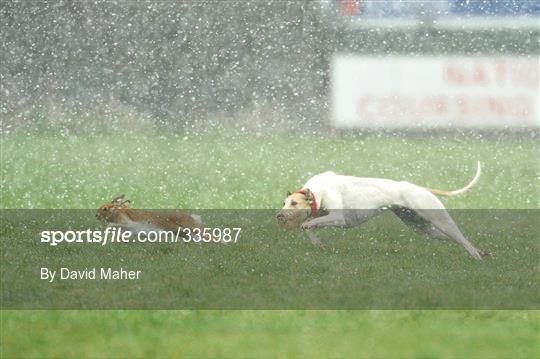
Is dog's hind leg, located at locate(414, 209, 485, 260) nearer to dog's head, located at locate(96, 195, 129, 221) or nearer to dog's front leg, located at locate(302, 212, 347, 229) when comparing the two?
dog's front leg, located at locate(302, 212, 347, 229)

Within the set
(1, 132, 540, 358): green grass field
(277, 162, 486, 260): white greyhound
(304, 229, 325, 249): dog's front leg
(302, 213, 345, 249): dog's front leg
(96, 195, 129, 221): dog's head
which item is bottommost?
(304, 229, 325, 249): dog's front leg

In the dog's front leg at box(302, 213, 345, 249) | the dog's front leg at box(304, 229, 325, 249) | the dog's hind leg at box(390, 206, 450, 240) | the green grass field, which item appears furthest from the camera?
the green grass field

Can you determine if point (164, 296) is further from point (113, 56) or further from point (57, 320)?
point (113, 56)

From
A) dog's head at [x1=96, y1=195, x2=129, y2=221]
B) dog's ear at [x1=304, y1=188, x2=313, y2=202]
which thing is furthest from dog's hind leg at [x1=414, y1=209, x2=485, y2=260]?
dog's head at [x1=96, y1=195, x2=129, y2=221]

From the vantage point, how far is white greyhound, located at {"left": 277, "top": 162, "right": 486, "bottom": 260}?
505 centimetres

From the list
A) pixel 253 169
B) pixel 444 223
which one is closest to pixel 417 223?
pixel 444 223

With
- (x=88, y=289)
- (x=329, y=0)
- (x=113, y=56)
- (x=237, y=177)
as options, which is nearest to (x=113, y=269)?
(x=88, y=289)

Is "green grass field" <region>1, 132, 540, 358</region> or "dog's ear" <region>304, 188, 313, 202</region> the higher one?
"green grass field" <region>1, 132, 540, 358</region>

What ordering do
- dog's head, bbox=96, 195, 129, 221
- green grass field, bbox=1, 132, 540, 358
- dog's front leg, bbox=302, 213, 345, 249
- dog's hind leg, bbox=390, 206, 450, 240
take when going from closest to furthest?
dog's front leg, bbox=302, 213, 345, 249 < dog's hind leg, bbox=390, 206, 450, 240 < dog's head, bbox=96, 195, 129, 221 < green grass field, bbox=1, 132, 540, 358

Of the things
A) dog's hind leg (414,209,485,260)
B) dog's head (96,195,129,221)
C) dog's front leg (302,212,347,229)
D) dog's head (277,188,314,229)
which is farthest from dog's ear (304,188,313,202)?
dog's head (96,195,129,221)

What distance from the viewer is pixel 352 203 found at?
201 inches

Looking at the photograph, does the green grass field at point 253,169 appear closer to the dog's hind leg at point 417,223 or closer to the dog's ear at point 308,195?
the dog's hind leg at point 417,223

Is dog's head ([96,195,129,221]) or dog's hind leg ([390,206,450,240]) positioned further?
dog's head ([96,195,129,221])

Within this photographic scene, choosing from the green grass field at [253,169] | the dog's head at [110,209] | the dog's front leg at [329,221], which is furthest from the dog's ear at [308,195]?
the dog's head at [110,209]
